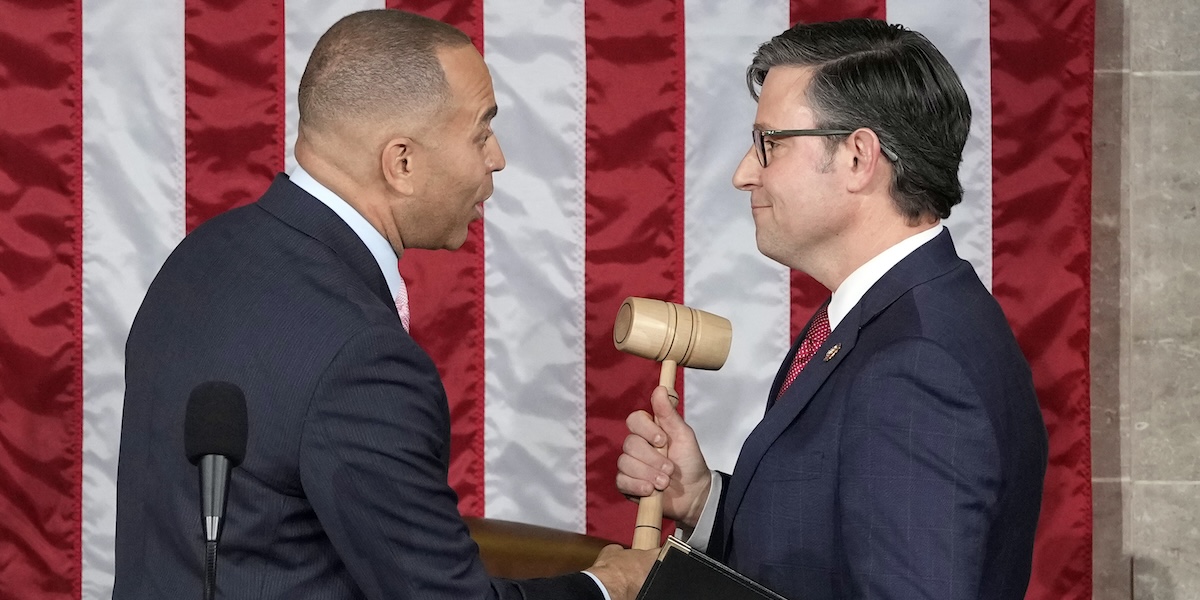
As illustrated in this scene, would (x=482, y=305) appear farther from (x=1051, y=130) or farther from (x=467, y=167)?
(x=1051, y=130)

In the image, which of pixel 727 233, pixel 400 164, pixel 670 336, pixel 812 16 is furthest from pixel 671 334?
pixel 812 16

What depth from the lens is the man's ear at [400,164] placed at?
1.69m

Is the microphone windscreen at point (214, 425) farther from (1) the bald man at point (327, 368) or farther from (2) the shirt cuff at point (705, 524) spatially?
(2) the shirt cuff at point (705, 524)

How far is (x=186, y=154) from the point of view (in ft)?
9.61

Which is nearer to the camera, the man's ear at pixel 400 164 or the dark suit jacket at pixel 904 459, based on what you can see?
the dark suit jacket at pixel 904 459

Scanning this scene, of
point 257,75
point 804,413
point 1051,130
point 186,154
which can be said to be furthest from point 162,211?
point 1051,130

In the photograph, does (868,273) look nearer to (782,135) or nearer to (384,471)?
(782,135)

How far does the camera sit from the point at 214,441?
1178 millimetres

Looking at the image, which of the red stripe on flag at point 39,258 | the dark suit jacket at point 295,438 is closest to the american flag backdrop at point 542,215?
the red stripe on flag at point 39,258

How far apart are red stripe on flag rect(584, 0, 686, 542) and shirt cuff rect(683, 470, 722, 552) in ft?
3.24

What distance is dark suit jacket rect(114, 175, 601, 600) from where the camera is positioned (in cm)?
144

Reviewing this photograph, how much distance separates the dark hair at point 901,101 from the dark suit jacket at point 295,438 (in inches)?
26.4

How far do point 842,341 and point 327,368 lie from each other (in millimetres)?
670

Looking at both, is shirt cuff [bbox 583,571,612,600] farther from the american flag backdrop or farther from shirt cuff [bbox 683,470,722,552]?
the american flag backdrop
